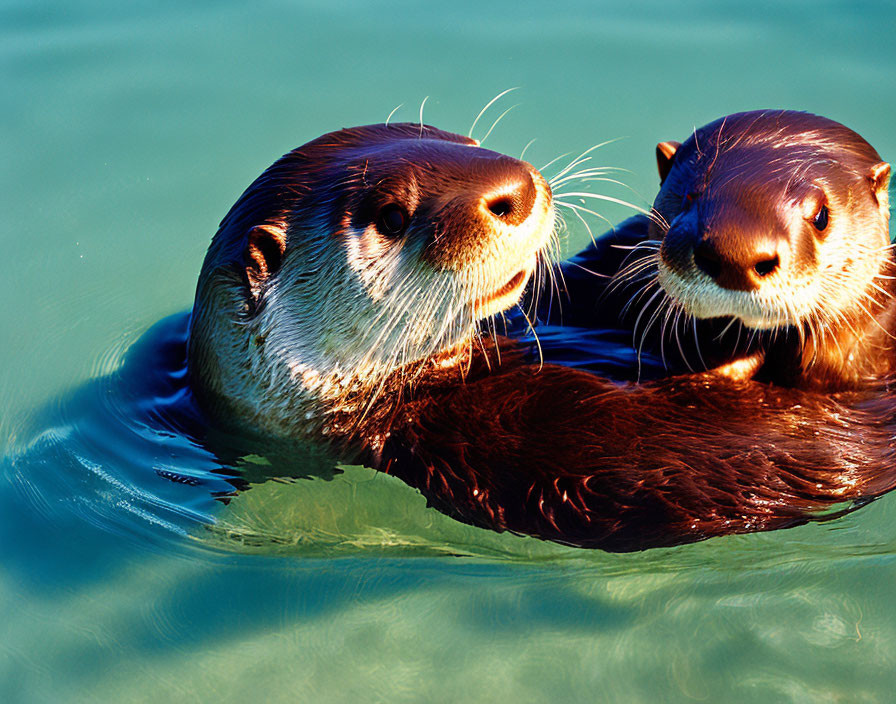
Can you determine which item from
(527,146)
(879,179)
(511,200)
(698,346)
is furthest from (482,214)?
(527,146)

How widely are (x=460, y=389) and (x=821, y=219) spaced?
1222mm

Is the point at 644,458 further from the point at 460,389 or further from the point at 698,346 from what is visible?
the point at 460,389

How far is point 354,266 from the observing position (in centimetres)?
279

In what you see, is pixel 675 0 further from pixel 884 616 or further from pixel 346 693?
pixel 346 693

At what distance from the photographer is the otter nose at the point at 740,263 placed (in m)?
2.58

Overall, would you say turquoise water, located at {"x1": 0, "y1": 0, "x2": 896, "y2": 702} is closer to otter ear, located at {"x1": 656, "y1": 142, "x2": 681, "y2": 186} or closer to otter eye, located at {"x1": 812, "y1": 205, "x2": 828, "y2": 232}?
otter eye, located at {"x1": 812, "y1": 205, "x2": 828, "y2": 232}

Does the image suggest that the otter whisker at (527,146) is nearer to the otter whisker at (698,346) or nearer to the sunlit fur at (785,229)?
the sunlit fur at (785,229)

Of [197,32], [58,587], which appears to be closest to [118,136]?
[197,32]

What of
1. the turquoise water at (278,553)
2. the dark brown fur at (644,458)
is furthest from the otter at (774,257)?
the turquoise water at (278,553)

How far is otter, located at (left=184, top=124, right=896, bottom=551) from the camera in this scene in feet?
8.91

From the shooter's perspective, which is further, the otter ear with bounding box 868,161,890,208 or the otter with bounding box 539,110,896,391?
the otter ear with bounding box 868,161,890,208

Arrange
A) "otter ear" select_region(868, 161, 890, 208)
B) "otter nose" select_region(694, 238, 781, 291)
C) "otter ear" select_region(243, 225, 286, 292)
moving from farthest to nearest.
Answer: "otter ear" select_region(868, 161, 890, 208), "otter ear" select_region(243, 225, 286, 292), "otter nose" select_region(694, 238, 781, 291)

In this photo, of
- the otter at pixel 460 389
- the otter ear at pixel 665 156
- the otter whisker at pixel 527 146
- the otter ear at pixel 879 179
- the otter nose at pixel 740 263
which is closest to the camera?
the otter nose at pixel 740 263

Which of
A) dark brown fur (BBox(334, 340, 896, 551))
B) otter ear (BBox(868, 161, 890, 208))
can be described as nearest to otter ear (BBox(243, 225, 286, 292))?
dark brown fur (BBox(334, 340, 896, 551))
